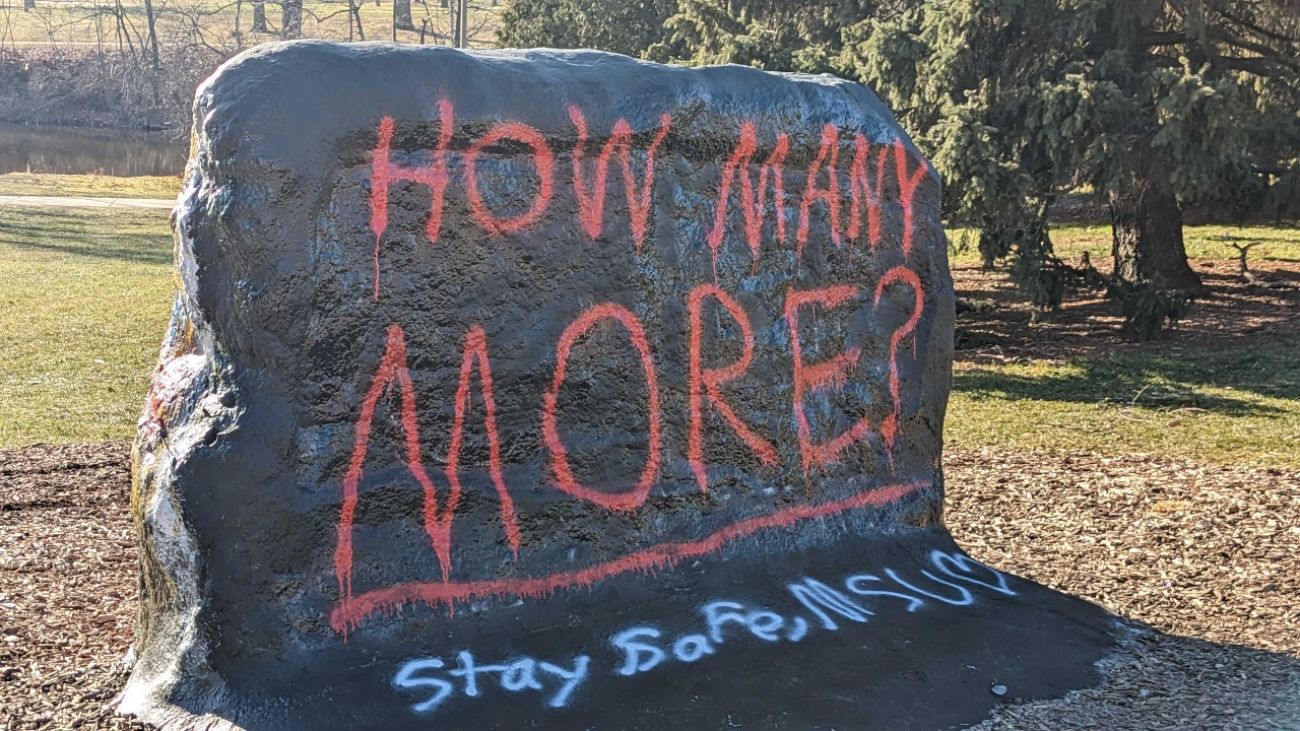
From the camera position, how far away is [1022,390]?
380 inches

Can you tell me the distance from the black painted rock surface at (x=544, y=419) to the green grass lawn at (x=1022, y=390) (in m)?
3.25

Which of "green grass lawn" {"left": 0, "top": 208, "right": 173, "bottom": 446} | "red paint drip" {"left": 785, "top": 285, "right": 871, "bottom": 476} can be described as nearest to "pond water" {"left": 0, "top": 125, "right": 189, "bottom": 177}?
"green grass lawn" {"left": 0, "top": 208, "right": 173, "bottom": 446}

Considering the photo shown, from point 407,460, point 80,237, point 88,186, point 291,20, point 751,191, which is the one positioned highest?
point 291,20

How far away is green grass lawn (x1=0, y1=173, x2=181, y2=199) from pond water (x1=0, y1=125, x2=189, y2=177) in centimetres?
206

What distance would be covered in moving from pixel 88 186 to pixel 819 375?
80.4 feet

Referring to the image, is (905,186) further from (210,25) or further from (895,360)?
(210,25)

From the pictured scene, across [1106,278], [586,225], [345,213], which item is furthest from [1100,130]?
[345,213]

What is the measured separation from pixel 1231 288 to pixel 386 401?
474 inches

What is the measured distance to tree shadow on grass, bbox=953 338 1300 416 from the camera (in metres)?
9.05

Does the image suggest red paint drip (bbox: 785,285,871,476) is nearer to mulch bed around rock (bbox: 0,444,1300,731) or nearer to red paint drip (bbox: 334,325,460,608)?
mulch bed around rock (bbox: 0,444,1300,731)

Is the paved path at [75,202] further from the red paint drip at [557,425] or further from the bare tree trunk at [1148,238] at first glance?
the red paint drip at [557,425]

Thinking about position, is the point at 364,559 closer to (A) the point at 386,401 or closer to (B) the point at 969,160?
(A) the point at 386,401

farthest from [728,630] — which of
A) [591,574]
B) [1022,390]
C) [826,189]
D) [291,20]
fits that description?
[291,20]

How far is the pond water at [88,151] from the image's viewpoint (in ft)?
101
